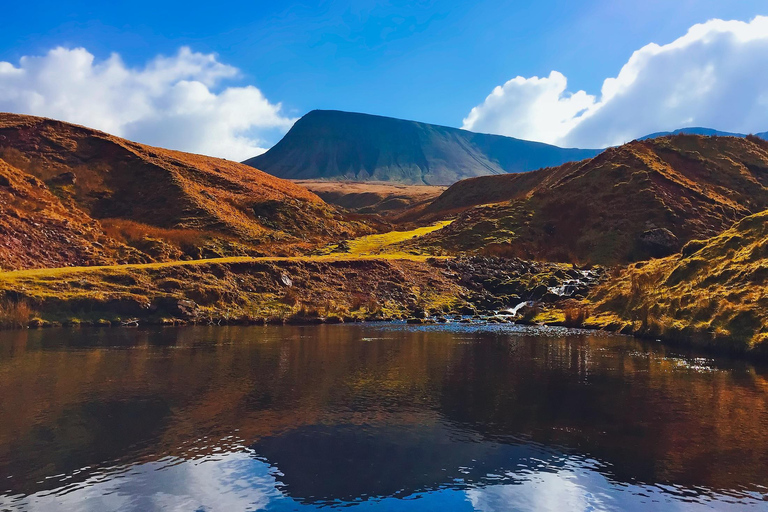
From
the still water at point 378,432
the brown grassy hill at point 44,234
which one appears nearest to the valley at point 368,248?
the brown grassy hill at point 44,234

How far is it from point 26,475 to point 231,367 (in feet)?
47.7

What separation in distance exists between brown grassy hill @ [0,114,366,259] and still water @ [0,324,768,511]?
162 feet

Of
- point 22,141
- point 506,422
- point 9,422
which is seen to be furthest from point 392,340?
point 22,141

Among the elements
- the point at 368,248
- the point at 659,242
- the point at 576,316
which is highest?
the point at 659,242

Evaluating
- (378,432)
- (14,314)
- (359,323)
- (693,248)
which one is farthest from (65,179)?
(693,248)

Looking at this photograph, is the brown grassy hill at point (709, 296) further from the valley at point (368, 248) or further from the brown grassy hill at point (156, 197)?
the brown grassy hill at point (156, 197)

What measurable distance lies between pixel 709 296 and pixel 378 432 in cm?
3037

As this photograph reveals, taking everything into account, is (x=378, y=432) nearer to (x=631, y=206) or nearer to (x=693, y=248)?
(x=693, y=248)

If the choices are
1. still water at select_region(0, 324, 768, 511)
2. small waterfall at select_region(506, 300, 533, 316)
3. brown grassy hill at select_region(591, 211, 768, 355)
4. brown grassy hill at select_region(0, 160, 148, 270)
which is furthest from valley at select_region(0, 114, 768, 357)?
still water at select_region(0, 324, 768, 511)

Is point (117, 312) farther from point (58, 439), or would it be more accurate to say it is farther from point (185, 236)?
point (58, 439)

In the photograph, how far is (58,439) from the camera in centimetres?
1645

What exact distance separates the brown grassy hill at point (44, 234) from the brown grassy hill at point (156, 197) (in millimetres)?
3249

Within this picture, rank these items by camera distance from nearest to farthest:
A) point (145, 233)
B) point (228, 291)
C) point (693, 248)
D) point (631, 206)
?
point (693, 248) → point (228, 291) → point (145, 233) → point (631, 206)

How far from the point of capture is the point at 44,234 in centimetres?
6575
